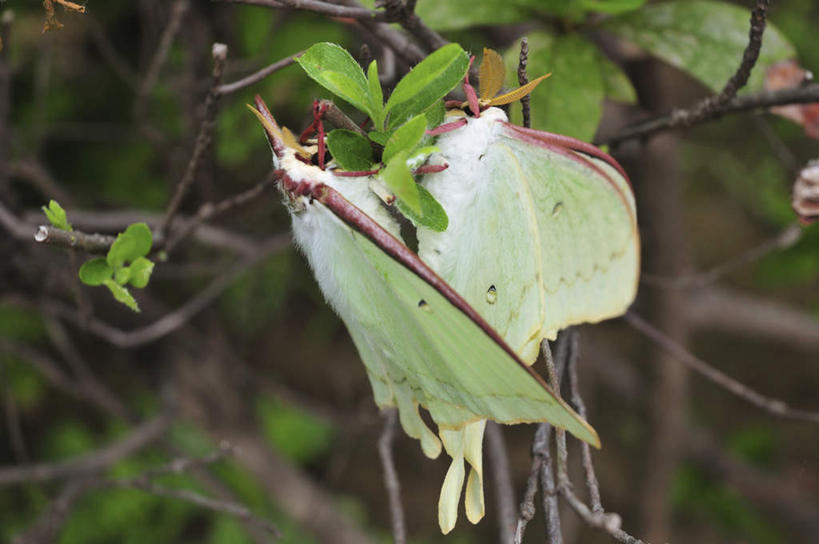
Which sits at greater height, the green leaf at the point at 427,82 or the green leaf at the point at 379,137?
the green leaf at the point at 427,82

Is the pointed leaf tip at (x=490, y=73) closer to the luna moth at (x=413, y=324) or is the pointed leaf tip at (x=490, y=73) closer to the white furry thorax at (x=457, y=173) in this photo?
the white furry thorax at (x=457, y=173)

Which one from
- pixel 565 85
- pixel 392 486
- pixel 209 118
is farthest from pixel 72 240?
pixel 565 85

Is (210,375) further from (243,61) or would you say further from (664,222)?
(664,222)

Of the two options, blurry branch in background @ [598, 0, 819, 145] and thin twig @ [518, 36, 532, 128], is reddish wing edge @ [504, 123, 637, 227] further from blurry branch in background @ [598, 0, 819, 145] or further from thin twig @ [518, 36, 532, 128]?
blurry branch in background @ [598, 0, 819, 145]

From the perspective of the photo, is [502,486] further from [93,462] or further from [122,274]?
[93,462]

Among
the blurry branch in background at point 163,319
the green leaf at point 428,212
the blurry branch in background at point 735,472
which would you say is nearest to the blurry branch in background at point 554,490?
the green leaf at point 428,212

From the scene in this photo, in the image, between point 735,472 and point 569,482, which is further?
point 735,472
